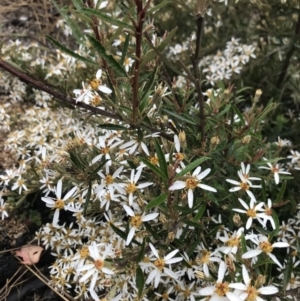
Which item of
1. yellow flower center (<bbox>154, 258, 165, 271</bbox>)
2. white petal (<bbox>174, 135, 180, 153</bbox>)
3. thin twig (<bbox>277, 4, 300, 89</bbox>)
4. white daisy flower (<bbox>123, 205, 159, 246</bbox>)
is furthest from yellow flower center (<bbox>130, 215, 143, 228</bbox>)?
thin twig (<bbox>277, 4, 300, 89</bbox>)

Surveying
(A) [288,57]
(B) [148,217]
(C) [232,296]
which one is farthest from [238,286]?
(A) [288,57]

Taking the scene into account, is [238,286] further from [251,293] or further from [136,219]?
[136,219]

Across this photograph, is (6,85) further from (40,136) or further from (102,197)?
(102,197)

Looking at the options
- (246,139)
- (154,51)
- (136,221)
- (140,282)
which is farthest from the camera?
(246,139)

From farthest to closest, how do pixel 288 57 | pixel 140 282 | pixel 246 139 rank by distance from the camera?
1. pixel 288 57
2. pixel 246 139
3. pixel 140 282

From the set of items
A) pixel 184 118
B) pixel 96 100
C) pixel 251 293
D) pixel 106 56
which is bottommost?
pixel 251 293

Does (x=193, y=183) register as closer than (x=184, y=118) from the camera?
Yes

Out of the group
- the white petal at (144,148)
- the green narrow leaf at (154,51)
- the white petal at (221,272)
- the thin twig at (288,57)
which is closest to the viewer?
the green narrow leaf at (154,51)

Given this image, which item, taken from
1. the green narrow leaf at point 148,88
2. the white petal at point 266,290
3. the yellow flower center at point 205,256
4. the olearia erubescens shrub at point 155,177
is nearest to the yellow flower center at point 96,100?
the olearia erubescens shrub at point 155,177

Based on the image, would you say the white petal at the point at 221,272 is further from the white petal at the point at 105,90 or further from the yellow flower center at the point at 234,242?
the white petal at the point at 105,90
